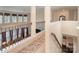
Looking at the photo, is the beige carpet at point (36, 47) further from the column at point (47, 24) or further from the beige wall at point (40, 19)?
the beige wall at point (40, 19)

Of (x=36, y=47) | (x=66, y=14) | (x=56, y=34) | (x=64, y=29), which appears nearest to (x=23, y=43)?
(x=36, y=47)

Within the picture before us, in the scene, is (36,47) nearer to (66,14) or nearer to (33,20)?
(33,20)

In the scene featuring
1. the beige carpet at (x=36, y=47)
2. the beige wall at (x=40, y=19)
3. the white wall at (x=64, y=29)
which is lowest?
the beige carpet at (x=36, y=47)

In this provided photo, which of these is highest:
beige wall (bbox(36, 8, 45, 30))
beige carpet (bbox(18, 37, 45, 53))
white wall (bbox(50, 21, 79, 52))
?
beige wall (bbox(36, 8, 45, 30))

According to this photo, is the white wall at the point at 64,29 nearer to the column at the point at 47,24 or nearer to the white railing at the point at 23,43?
the column at the point at 47,24

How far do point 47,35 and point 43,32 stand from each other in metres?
0.07

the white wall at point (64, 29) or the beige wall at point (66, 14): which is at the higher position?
the beige wall at point (66, 14)

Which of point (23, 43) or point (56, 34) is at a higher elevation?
point (56, 34)

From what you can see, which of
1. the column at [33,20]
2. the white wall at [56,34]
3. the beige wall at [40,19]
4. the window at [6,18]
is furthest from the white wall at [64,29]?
the window at [6,18]

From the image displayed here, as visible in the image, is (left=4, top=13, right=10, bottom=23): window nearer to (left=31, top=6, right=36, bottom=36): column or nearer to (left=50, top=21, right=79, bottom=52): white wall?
(left=31, top=6, right=36, bottom=36): column

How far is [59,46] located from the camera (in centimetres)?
156

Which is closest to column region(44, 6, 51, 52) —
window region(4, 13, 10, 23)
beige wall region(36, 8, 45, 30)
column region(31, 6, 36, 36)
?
beige wall region(36, 8, 45, 30)
